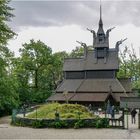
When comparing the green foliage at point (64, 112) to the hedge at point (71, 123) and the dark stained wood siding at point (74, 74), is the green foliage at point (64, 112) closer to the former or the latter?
the hedge at point (71, 123)

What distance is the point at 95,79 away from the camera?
71812mm

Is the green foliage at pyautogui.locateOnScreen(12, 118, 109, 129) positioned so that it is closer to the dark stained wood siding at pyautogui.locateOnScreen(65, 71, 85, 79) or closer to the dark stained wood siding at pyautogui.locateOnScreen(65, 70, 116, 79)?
the dark stained wood siding at pyautogui.locateOnScreen(65, 70, 116, 79)

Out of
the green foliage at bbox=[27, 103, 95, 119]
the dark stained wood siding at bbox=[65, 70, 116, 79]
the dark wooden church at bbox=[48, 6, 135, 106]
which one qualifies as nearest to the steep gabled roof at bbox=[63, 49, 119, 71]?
the dark wooden church at bbox=[48, 6, 135, 106]

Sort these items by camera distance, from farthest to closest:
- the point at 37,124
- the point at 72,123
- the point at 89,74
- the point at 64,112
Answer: the point at 89,74, the point at 64,112, the point at 37,124, the point at 72,123

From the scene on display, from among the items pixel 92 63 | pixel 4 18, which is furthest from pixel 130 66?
pixel 4 18

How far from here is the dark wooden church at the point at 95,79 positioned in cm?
6569

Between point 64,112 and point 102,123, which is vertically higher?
point 64,112

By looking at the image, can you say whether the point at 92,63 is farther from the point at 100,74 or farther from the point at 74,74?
the point at 74,74

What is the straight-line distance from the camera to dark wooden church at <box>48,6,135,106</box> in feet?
216

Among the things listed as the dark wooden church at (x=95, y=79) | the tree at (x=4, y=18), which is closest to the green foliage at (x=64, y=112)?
the tree at (x=4, y=18)

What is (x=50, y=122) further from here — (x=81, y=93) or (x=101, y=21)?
(x=101, y=21)

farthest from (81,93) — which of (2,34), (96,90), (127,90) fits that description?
(2,34)

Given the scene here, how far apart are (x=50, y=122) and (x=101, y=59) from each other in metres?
38.5

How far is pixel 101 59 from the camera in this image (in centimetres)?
7431
